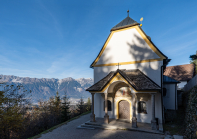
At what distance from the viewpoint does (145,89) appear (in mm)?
9320

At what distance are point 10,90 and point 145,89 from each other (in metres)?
11.4

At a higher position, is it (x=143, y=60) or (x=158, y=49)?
(x=158, y=49)

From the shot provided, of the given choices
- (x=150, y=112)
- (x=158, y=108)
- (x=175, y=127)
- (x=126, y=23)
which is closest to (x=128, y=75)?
(x=150, y=112)

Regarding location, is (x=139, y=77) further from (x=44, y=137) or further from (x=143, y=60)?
(x=44, y=137)

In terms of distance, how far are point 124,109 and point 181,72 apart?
20.6 m

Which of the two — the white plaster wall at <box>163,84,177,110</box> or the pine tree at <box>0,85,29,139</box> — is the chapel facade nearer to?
the pine tree at <box>0,85,29,139</box>

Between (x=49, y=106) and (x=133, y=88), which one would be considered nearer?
(x=133, y=88)

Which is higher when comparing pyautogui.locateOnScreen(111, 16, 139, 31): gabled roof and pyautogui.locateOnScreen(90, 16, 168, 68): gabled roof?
pyautogui.locateOnScreen(111, 16, 139, 31): gabled roof

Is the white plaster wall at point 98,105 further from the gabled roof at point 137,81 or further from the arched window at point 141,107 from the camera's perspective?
the arched window at point 141,107

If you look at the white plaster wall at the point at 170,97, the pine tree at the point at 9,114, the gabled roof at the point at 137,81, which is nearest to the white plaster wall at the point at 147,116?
the gabled roof at the point at 137,81

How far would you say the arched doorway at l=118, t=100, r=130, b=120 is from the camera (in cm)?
1181

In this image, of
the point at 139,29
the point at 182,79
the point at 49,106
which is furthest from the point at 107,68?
the point at 182,79

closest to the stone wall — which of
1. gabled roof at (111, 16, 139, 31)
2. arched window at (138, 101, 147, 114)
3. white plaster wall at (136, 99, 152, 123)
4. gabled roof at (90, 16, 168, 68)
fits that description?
white plaster wall at (136, 99, 152, 123)

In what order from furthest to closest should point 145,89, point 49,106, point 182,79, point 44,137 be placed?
point 182,79 → point 49,106 → point 145,89 → point 44,137
